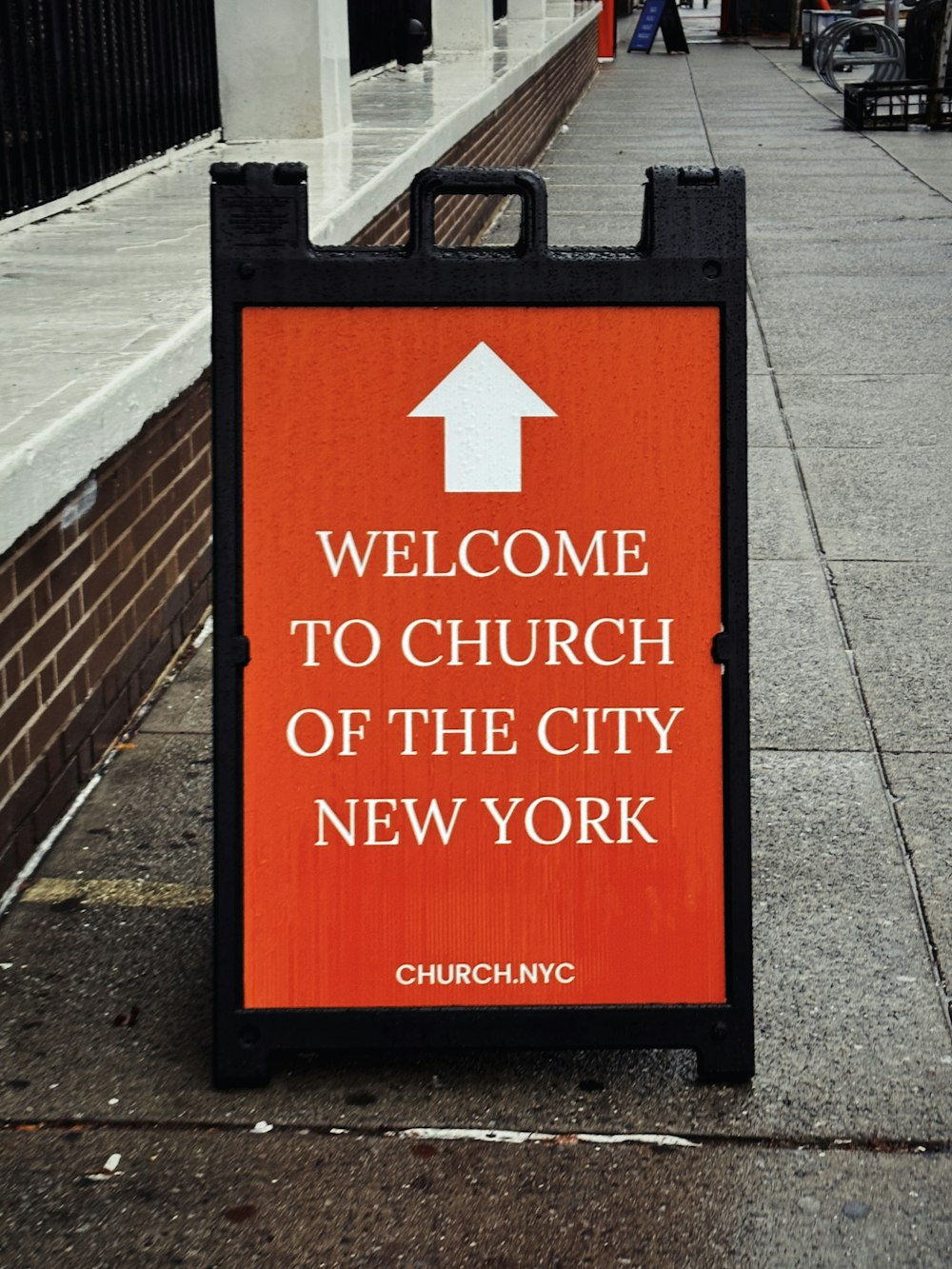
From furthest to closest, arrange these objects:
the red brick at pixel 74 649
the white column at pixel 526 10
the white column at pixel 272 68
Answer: the white column at pixel 526 10 → the white column at pixel 272 68 → the red brick at pixel 74 649

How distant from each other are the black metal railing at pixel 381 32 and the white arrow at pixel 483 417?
36.7 ft

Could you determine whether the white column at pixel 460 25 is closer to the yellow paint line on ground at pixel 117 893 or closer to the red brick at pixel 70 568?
the red brick at pixel 70 568

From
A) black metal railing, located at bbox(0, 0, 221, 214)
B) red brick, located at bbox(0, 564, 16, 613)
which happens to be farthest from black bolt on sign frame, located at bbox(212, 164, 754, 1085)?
black metal railing, located at bbox(0, 0, 221, 214)

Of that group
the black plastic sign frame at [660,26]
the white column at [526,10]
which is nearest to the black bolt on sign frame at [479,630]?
the white column at [526,10]

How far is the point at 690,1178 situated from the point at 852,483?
13.2ft

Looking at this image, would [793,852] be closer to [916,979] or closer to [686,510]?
[916,979]

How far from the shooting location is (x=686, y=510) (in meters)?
2.75

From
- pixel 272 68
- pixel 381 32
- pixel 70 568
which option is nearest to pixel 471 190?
pixel 70 568

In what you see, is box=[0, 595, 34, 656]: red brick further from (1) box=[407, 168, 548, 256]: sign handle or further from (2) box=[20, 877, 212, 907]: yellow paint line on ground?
(1) box=[407, 168, 548, 256]: sign handle

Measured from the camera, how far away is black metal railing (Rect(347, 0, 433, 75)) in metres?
13.6

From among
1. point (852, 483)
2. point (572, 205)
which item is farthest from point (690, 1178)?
point (572, 205)

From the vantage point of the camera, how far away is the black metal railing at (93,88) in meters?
6.17

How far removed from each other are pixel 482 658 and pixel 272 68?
7.11m

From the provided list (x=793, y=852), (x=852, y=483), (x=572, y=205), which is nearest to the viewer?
(x=793, y=852)
